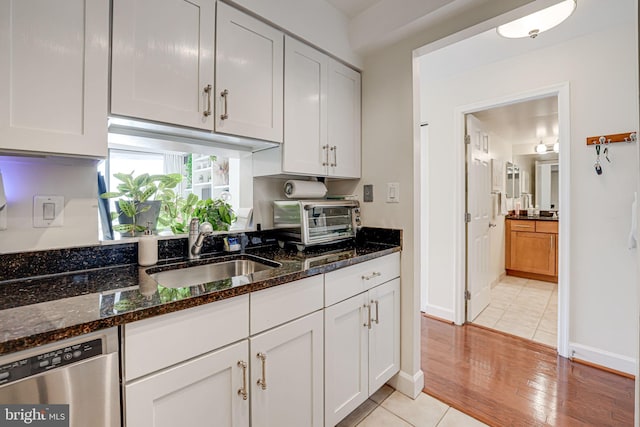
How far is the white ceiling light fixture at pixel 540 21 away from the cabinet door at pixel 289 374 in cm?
204

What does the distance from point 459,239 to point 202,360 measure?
96.2 inches

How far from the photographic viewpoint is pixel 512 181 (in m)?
4.79

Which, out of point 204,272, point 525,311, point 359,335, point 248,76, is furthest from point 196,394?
point 525,311

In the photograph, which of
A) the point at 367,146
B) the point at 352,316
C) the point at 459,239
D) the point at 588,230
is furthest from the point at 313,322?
the point at 588,230

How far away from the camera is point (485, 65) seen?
258cm

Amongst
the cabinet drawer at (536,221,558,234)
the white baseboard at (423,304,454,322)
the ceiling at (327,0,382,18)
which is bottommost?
the white baseboard at (423,304,454,322)

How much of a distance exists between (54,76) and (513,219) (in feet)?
17.2

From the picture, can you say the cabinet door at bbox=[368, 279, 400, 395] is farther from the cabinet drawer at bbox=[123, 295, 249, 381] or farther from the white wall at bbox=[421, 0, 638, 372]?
the white wall at bbox=[421, 0, 638, 372]

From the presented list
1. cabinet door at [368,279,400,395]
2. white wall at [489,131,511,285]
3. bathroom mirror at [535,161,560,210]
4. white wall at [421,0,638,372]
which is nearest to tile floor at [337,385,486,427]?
cabinet door at [368,279,400,395]

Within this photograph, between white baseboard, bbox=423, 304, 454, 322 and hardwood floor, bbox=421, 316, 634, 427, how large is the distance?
1.01 feet

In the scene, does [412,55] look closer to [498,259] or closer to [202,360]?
[202,360]

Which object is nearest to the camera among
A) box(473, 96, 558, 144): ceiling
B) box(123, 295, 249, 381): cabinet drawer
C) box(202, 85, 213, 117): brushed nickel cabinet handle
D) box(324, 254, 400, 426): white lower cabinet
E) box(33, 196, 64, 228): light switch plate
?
box(123, 295, 249, 381): cabinet drawer

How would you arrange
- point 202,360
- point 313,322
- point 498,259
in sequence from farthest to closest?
1. point 498,259
2. point 313,322
3. point 202,360

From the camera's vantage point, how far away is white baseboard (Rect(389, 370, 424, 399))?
69.4 inches
